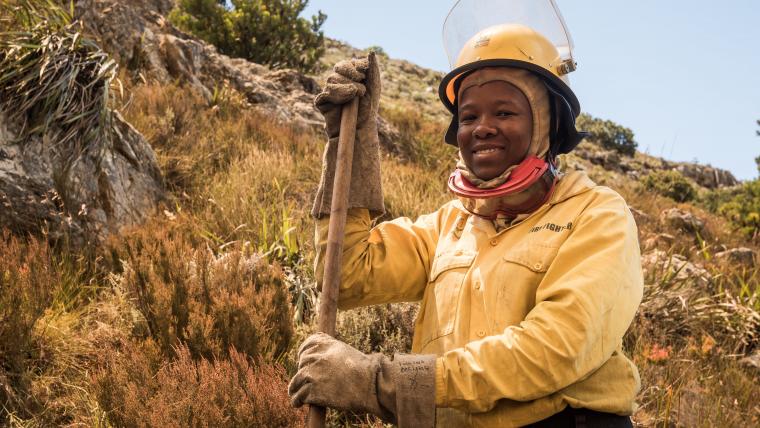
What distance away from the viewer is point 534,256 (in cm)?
199

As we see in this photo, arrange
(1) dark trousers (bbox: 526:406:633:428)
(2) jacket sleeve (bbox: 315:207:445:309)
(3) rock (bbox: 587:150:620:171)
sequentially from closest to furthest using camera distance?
1. (1) dark trousers (bbox: 526:406:633:428)
2. (2) jacket sleeve (bbox: 315:207:445:309)
3. (3) rock (bbox: 587:150:620:171)

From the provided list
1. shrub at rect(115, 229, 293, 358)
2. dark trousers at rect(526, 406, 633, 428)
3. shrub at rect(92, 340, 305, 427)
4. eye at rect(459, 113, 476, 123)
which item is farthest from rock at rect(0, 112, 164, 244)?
dark trousers at rect(526, 406, 633, 428)

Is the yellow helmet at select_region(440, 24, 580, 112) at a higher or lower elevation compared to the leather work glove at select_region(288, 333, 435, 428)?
higher

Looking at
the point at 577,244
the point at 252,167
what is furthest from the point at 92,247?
the point at 577,244

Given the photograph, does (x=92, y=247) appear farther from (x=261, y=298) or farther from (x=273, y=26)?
(x=273, y=26)

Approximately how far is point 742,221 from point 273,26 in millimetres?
10600

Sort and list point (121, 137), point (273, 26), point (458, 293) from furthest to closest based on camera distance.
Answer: point (273, 26) → point (121, 137) → point (458, 293)

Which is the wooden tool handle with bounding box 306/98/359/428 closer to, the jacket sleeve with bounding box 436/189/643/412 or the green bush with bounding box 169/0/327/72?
the jacket sleeve with bounding box 436/189/643/412

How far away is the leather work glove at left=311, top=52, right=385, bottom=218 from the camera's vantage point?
7.68 ft

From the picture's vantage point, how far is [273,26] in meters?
13.9

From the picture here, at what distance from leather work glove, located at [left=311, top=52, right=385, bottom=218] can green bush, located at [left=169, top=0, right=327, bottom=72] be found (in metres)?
11.6

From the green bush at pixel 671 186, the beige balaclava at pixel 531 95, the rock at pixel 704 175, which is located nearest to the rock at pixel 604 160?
the green bush at pixel 671 186

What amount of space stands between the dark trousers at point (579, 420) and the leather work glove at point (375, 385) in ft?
1.41

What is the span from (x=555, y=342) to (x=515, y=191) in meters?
0.58
